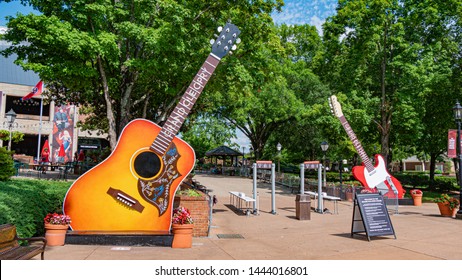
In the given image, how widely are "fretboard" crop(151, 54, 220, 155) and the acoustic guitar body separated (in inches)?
8.6

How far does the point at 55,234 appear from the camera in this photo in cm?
818

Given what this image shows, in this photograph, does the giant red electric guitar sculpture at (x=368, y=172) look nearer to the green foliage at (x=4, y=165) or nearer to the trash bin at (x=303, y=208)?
the trash bin at (x=303, y=208)

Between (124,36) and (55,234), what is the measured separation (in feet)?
28.9

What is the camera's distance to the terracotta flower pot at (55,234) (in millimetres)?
8124

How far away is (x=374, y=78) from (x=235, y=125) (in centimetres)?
1689

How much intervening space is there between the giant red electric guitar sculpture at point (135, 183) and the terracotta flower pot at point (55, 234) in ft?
1.70

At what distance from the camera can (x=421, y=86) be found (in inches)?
924

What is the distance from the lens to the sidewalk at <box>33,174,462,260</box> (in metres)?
7.47

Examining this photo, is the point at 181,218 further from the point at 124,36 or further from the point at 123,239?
the point at 124,36

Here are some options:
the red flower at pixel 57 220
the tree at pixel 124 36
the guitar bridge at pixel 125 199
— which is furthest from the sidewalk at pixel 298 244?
the tree at pixel 124 36

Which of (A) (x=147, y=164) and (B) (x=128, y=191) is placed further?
(A) (x=147, y=164)

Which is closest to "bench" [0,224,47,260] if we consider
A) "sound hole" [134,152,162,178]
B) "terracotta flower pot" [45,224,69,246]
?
"terracotta flower pot" [45,224,69,246]

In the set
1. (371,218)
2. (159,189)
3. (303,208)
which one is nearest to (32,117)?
(303,208)

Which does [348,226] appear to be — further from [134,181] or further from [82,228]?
[82,228]
